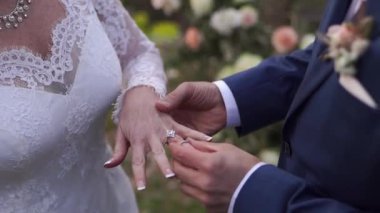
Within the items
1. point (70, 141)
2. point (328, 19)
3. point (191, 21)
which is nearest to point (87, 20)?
point (70, 141)

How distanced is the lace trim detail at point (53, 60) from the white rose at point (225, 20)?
1660 millimetres

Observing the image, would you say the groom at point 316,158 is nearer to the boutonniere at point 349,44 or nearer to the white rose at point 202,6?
the boutonniere at point 349,44

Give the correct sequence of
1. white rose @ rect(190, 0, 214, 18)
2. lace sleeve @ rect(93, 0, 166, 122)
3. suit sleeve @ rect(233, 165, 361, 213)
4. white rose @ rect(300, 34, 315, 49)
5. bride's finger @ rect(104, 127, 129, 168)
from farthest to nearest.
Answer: white rose @ rect(190, 0, 214, 18) → white rose @ rect(300, 34, 315, 49) → lace sleeve @ rect(93, 0, 166, 122) → bride's finger @ rect(104, 127, 129, 168) → suit sleeve @ rect(233, 165, 361, 213)

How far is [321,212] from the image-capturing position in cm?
175

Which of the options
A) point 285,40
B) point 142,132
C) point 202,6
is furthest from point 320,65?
point 202,6

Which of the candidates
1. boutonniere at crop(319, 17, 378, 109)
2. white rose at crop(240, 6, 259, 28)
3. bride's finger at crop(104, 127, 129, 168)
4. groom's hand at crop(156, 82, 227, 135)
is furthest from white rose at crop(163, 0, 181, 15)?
boutonniere at crop(319, 17, 378, 109)

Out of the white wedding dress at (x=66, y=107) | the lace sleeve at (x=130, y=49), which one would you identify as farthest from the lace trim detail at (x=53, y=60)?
the lace sleeve at (x=130, y=49)

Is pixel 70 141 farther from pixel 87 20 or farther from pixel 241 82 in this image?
pixel 241 82

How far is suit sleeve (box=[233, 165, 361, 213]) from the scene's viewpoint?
177 cm

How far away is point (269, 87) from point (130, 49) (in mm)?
554

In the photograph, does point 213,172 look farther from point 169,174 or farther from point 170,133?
point 170,133

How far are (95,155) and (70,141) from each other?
193 millimetres

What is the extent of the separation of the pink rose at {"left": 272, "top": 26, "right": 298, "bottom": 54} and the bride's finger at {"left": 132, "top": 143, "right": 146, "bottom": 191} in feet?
5.94

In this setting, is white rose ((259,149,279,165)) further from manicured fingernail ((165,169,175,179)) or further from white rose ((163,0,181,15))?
manicured fingernail ((165,169,175,179))
